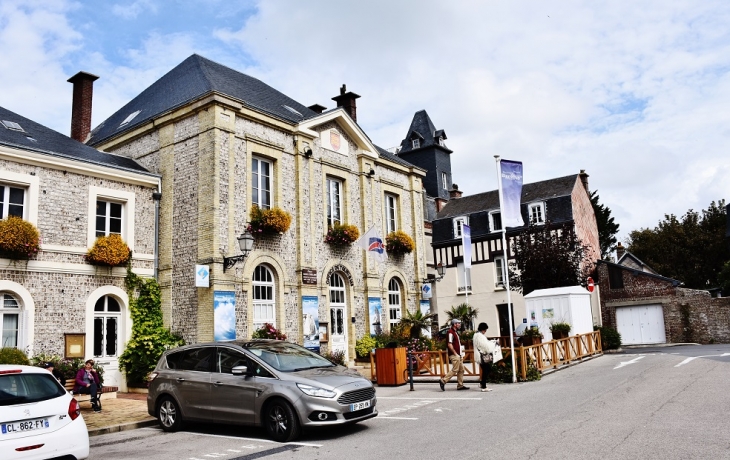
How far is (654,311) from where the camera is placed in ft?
92.0

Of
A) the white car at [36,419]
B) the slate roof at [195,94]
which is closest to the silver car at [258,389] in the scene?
the white car at [36,419]

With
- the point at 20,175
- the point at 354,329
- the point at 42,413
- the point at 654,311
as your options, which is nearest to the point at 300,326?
the point at 354,329

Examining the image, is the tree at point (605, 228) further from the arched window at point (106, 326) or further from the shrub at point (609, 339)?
the arched window at point (106, 326)

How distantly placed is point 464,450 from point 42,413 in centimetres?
456

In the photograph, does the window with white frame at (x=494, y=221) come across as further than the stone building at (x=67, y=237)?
Yes

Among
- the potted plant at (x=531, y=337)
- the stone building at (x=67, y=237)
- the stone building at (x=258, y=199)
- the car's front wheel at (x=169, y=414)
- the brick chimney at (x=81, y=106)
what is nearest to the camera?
the car's front wheel at (x=169, y=414)

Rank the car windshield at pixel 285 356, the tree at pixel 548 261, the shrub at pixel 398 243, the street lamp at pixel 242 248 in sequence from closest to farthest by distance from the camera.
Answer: the car windshield at pixel 285 356 → the street lamp at pixel 242 248 → the shrub at pixel 398 243 → the tree at pixel 548 261

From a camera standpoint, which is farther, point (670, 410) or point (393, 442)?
point (670, 410)

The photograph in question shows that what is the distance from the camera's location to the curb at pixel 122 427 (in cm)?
966

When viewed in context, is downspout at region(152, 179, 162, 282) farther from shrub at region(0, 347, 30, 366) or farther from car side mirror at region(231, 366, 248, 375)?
car side mirror at region(231, 366, 248, 375)

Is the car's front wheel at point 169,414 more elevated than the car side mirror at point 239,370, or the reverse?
the car side mirror at point 239,370

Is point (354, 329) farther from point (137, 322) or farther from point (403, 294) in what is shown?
point (137, 322)

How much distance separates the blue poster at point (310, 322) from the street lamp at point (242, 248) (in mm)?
3015

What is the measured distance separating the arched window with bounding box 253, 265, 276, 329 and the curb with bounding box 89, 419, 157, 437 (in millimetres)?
6299
